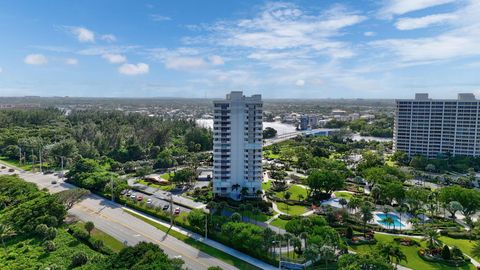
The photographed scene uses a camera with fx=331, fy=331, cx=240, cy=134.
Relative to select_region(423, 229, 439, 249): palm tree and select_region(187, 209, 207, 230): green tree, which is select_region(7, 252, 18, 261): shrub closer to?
select_region(187, 209, 207, 230): green tree

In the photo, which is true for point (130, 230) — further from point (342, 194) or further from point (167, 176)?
point (342, 194)

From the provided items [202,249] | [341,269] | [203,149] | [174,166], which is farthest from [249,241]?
[203,149]

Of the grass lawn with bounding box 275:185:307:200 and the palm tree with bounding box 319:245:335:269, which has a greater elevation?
the palm tree with bounding box 319:245:335:269

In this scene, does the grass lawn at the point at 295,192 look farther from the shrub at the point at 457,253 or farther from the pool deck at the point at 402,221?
the shrub at the point at 457,253

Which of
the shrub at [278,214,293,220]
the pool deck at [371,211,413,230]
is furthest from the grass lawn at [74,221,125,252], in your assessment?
the pool deck at [371,211,413,230]

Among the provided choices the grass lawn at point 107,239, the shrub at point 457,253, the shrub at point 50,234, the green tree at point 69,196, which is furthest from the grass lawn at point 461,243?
the green tree at point 69,196

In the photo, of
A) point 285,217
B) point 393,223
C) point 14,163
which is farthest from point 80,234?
point 14,163
